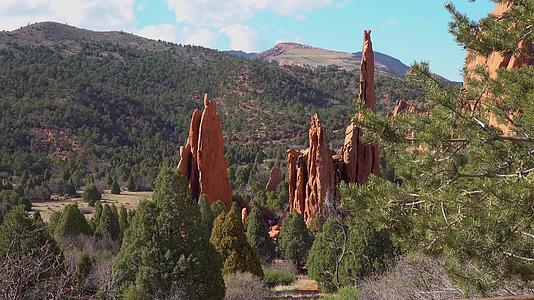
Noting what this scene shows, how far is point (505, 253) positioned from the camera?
6477mm

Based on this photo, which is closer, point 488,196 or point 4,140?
point 488,196

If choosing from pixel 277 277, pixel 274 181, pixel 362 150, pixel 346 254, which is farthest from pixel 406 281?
pixel 274 181

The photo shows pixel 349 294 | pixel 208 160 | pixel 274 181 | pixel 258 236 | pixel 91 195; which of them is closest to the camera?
pixel 349 294

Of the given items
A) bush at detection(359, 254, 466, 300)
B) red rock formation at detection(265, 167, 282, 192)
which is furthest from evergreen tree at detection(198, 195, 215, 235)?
red rock formation at detection(265, 167, 282, 192)

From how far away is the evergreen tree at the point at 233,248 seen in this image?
20.2 meters

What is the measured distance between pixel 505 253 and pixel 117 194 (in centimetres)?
5851

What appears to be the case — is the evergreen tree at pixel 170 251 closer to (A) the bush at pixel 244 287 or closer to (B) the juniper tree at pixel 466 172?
(A) the bush at pixel 244 287

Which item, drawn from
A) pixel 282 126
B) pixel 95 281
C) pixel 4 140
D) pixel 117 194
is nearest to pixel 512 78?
pixel 95 281

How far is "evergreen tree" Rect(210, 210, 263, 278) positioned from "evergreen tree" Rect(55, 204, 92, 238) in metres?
9.51

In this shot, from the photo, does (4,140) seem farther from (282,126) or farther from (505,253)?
(505,253)

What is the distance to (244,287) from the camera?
1856cm

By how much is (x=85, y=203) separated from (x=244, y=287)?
135ft

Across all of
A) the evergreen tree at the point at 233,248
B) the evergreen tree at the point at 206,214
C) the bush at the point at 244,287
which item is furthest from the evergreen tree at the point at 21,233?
the evergreen tree at the point at 206,214

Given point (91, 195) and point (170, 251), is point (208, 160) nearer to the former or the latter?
point (91, 195)
